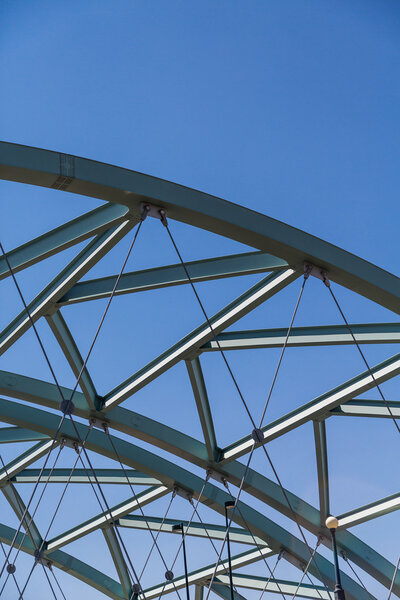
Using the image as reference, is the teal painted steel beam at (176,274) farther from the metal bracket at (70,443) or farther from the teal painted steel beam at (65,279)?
the metal bracket at (70,443)

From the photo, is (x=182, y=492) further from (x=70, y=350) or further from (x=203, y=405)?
(x=70, y=350)

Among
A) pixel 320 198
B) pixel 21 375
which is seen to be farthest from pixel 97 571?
pixel 320 198

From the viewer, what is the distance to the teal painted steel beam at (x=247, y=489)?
66.3 ft

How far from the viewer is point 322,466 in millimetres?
20281

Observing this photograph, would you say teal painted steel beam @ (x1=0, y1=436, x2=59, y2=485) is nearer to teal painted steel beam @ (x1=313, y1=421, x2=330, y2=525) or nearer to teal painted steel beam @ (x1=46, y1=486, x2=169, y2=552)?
teal painted steel beam @ (x1=46, y1=486, x2=169, y2=552)

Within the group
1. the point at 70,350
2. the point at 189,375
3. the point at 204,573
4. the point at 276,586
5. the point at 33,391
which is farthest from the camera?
the point at 204,573

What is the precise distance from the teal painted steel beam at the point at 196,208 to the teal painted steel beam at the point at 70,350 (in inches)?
191

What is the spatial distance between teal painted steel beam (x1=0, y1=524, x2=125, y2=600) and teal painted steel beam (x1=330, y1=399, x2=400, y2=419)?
13.9 meters

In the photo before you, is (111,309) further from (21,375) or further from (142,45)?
(142,45)

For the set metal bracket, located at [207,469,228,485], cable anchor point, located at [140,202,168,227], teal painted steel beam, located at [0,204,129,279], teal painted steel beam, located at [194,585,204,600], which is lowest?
cable anchor point, located at [140,202,168,227]

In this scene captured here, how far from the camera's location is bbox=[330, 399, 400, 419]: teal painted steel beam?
59.2 ft

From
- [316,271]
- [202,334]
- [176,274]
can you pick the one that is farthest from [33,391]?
[316,271]

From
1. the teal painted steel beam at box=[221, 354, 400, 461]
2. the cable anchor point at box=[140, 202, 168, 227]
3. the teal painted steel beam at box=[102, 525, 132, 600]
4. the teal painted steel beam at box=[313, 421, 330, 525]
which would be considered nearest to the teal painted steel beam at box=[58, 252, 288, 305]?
the cable anchor point at box=[140, 202, 168, 227]

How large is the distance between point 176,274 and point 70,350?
3718mm
